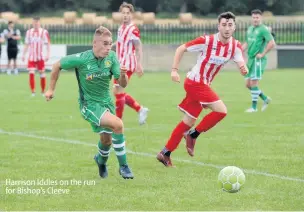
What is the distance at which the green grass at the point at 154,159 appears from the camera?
349 inches

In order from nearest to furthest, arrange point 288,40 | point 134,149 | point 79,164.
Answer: point 79,164
point 134,149
point 288,40

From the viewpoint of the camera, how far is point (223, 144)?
43.5 ft

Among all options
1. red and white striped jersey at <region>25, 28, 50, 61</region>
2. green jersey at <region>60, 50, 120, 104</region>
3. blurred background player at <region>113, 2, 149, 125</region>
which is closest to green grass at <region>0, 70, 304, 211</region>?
blurred background player at <region>113, 2, 149, 125</region>

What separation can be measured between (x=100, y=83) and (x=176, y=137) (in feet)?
5.68

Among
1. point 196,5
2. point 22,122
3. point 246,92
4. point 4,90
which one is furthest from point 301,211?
point 196,5

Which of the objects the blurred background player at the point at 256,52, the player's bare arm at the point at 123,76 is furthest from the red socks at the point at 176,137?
the blurred background player at the point at 256,52

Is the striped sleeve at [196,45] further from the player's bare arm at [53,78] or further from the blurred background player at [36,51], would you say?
the blurred background player at [36,51]

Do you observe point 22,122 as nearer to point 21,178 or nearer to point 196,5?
point 21,178

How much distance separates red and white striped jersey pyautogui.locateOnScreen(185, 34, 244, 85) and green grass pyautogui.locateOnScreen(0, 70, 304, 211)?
1.14m

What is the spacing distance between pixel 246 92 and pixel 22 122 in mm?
9402

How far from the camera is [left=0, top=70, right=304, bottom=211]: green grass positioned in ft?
29.1

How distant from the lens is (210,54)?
11.5 metres

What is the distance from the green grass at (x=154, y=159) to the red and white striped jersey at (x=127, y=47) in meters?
1.14

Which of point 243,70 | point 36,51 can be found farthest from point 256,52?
point 243,70
